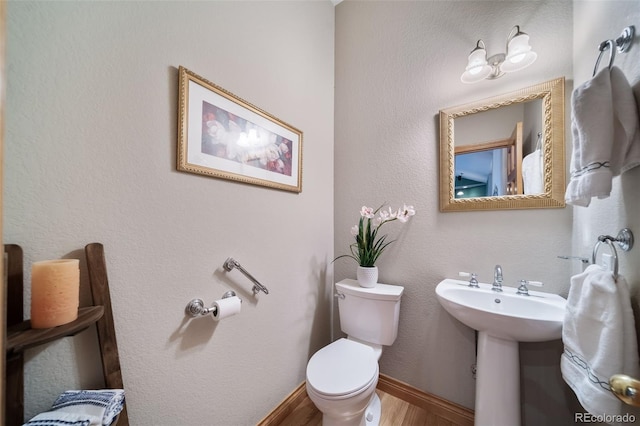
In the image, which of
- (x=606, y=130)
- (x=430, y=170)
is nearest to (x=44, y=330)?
(x=606, y=130)

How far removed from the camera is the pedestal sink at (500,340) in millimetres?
906

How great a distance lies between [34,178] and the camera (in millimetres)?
579

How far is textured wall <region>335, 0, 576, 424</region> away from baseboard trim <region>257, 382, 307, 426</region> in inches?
23.3

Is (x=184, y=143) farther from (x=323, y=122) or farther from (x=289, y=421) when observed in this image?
(x=289, y=421)

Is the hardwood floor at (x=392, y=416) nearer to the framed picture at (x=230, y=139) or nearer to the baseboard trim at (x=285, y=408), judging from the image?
the baseboard trim at (x=285, y=408)

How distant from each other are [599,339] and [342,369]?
0.94 meters

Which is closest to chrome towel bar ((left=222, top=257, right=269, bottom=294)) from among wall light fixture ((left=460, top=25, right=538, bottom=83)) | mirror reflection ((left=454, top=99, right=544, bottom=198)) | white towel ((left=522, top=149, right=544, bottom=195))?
mirror reflection ((left=454, top=99, right=544, bottom=198))

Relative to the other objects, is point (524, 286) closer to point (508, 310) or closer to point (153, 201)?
point (508, 310)

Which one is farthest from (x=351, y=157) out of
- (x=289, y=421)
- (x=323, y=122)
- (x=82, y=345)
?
(x=289, y=421)

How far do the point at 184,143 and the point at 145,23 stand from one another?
429 millimetres

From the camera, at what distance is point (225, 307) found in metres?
0.91

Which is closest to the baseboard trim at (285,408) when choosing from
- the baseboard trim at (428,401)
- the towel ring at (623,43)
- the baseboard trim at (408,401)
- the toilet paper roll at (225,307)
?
the baseboard trim at (408,401)

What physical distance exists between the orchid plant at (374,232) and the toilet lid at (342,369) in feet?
1.63

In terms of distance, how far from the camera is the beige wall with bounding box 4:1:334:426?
0.59 meters
